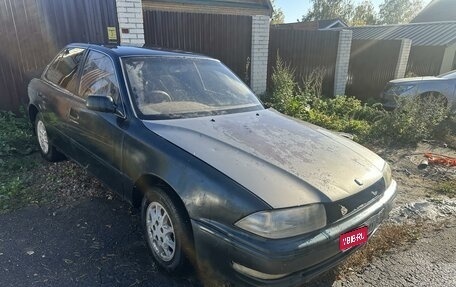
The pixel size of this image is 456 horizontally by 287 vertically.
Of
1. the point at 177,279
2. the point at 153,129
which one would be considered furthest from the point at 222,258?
the point at 153,129

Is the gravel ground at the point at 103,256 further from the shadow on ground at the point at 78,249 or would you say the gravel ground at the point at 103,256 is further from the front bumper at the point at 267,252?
the front bumper at the point at 267,252

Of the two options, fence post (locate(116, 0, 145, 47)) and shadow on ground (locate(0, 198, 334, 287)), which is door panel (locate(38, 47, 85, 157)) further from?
fence post (locate(116, 0, 145, 47))

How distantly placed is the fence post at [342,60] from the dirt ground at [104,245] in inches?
256

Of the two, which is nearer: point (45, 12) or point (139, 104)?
point (139, 104)

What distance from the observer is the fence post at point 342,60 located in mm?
9508

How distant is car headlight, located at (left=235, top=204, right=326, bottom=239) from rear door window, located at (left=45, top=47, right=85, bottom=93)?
2.61m

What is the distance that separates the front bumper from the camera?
1732mm

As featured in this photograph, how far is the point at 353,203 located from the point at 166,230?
1307mm

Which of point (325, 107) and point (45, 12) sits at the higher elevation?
point (45, 12)

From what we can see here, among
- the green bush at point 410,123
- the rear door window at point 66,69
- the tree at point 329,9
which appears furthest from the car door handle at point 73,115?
the tree at point 329,9

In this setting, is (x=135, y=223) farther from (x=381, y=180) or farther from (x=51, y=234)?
(x=381, y=180)

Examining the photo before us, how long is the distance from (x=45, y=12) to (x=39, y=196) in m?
4.15

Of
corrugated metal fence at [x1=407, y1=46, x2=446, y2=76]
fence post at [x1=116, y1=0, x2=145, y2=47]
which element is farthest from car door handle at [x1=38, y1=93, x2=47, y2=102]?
corrugated metal fence at [x1=407, y1=46, x2=446, y2=76]

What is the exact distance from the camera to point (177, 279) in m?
2.35
